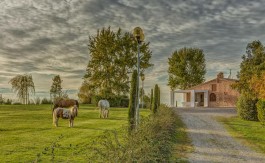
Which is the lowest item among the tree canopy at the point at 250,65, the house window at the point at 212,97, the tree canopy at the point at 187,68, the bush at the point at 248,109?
the bush at the point at 248,109

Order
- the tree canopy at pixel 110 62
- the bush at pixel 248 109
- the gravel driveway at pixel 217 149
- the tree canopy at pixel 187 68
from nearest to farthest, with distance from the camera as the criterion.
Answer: the gravel driveway at pixel 217 149 < the bush at pixel 248 109 < the tree canopy at pixel 110 62 < the tree canopy at pixel 187 68

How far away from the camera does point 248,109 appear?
28859 millimetres

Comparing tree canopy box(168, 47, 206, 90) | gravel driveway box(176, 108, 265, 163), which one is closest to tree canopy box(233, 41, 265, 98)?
gravel driveway box(176, 108, 265, 163)

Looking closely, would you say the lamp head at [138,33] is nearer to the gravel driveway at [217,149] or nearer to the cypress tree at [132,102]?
the cypress tree at [132,102]

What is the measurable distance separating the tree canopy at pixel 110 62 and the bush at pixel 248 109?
25.8m

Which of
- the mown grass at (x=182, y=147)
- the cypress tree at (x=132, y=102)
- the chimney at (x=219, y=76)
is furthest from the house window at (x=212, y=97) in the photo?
the cypress tree at (x=132, y=102)

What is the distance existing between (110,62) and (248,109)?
29.8 metres

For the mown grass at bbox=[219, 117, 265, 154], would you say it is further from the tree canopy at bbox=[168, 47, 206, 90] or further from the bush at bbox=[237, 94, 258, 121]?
the tree canopy at bbox=[168, 47, 206, 90]

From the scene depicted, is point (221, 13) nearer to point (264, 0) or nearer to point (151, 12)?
point (264, 0)

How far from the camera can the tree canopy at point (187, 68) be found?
2621 inches

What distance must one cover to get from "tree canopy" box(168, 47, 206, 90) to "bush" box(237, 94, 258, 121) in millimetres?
36768

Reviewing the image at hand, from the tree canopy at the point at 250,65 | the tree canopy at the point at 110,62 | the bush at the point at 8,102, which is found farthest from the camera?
the tree canopy at the point at 110,62

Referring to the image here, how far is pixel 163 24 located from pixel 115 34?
113 ft

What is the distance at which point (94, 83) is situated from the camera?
2096 inches
